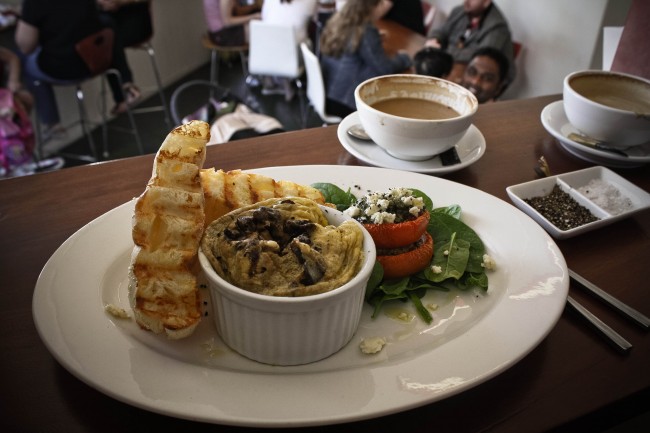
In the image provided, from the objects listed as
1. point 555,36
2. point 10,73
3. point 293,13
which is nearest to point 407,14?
point 293,13

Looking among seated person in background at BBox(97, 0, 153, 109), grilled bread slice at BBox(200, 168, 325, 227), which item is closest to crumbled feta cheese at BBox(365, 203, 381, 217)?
grilled bread slice at BBox(200, 168, 325, 227)

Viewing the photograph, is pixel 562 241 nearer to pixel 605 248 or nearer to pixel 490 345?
pixel 605 248

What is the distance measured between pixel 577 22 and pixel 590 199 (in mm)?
3167

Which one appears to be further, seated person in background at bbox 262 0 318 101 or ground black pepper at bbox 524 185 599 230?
seated person in background at bbox 262 0 318 101

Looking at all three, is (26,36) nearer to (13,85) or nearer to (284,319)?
(13,85)

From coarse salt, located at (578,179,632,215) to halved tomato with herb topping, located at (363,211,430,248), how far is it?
23.8 inches

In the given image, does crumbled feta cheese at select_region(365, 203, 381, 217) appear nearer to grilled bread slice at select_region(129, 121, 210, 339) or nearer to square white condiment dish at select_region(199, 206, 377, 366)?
square white condiment dish at select_region(199, 206, 377, 366)

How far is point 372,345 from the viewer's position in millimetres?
929

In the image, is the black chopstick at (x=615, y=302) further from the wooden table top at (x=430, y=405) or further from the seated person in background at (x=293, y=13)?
the seated person in background at (x=293, y=13)

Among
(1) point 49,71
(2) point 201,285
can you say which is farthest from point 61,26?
(2) point 201,285

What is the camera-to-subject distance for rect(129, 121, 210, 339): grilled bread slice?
2.86 feet

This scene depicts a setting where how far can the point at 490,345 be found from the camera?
0.90m

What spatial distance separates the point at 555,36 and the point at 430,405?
13.7ft

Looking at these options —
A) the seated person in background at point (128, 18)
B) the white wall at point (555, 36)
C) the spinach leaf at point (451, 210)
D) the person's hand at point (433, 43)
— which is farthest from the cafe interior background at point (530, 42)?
the spinach leaf at point (451, 210)
